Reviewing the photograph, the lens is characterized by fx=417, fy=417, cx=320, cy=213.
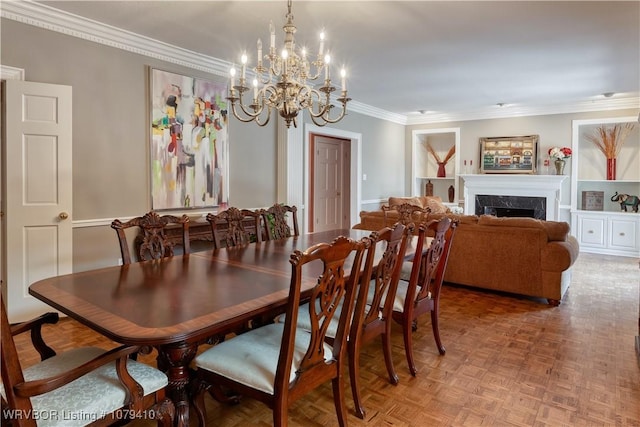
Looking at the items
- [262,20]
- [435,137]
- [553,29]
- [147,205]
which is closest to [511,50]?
[553,29]

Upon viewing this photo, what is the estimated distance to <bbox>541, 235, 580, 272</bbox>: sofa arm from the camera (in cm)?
374

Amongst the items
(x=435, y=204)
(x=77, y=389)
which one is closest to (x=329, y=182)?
(x=435, y=204)

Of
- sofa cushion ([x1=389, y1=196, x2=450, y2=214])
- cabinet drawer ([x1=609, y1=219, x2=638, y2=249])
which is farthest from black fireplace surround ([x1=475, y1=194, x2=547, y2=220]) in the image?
cabinet drawer ([x1=609, y1=219, x2=638, y2=249])

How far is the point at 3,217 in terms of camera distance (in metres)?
3.15

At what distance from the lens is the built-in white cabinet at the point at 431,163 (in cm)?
827

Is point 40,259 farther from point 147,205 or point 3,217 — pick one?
point 147,205

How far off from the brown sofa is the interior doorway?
304 cm

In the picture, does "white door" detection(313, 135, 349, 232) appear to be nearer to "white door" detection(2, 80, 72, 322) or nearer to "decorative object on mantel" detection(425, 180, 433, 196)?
"decorative object on mantel" detection(425, 180, 433, 196)

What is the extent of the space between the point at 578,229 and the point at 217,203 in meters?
5.71

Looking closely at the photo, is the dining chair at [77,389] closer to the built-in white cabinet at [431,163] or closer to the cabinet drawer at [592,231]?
the cabinet drawer at [592,231]

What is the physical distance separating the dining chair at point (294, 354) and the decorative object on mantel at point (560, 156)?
20.5ft

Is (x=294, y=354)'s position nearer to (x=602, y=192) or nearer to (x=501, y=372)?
(x=501, y=372)

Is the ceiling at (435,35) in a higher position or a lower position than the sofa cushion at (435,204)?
higher

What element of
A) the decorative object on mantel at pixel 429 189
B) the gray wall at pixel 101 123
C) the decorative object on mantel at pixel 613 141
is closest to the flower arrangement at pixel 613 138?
the decorative object on mantel at pixel 613 141
